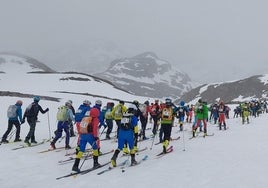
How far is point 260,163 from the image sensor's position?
495 inches

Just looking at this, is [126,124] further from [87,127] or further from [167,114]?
[167,114]

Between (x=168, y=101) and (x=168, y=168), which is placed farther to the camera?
(x=168, y=101)

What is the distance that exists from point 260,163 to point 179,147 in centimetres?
604

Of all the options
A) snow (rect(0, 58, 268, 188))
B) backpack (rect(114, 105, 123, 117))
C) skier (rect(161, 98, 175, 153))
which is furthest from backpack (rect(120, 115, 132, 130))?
skier (rect(161, 98, 175, 153))

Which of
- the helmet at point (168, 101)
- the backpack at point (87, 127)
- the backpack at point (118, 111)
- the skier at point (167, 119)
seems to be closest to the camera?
the backpack at point (87, 127)

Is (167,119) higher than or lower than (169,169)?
higher

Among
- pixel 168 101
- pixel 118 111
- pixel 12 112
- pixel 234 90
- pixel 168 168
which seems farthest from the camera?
pixel 234 90

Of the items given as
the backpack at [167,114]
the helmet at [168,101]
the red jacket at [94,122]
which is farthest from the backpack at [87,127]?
the helmet at [168,101]

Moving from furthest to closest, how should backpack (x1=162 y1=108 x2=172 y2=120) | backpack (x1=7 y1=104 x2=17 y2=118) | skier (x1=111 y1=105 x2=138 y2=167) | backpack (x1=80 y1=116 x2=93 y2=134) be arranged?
backpack (x1=7 y1=104 x2=17 y2=118) < backpack (x1=162 y1=108 x2=172 y2=120) < skier (x1=111 y1=105 x2=138 y2=167) < backpack (x1=80 y1=116 x2=93 y2=134)

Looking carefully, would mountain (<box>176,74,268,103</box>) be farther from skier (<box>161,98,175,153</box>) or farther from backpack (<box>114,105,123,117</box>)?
backpack (<box>114,105,123,117</box>)

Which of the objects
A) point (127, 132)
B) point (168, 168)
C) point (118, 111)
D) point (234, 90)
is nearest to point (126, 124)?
point (127, 132)

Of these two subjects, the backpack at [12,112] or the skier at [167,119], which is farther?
the backpack at [12,112]

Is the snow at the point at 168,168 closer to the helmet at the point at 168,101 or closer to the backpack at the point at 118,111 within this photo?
the backpack at the point at 118,111

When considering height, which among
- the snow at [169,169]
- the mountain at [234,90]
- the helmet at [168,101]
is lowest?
the snow at [169,169]
